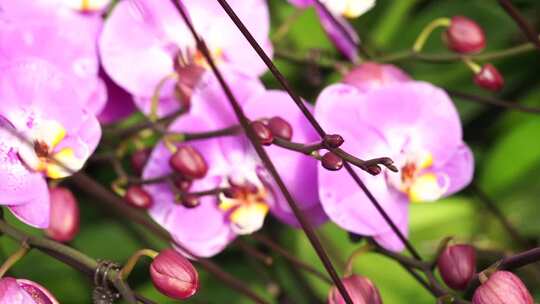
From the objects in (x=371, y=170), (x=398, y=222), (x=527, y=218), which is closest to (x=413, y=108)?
(x=398, y=222)

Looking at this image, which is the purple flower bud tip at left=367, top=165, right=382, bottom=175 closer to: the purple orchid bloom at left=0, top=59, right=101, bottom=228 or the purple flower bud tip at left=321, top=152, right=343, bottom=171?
the purple flower bud tip at left=321, top=152, right=343, bottom=171

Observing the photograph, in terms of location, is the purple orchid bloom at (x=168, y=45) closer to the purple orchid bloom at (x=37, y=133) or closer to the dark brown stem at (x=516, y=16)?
the purple orchid bloom at (x=37, y=133)

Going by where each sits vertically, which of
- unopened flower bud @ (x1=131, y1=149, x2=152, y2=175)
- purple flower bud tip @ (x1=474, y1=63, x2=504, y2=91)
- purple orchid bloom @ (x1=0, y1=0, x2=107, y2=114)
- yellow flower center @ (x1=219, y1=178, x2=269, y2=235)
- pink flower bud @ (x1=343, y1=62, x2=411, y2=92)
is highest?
purple orchid bloom @ (x1=0, y1=0, x2=107, y2=114)

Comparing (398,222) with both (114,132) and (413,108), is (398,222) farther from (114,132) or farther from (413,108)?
(114,132)

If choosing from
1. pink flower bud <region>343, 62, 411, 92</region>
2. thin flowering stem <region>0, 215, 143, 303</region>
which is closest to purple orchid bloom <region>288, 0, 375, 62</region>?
pink flower bud <region>343, 62, 411, 92</region>

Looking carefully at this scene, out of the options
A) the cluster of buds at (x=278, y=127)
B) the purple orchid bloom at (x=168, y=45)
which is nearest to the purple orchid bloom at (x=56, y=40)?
the purple orchid bloom at (x=168, y=45)

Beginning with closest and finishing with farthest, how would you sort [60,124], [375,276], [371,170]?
[371,170]
[60,124]
[375,276]
